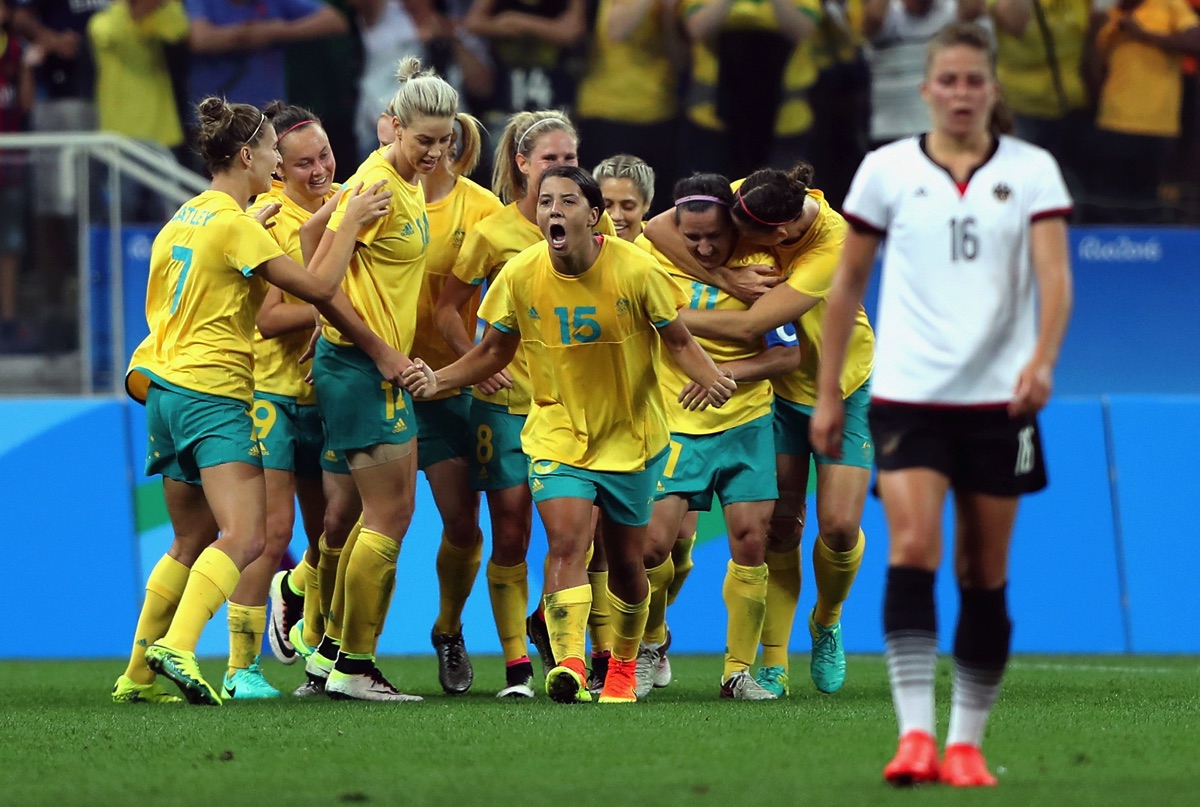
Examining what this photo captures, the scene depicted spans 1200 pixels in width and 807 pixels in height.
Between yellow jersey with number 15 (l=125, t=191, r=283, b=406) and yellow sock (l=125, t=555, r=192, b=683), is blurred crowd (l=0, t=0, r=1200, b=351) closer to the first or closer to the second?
yellow jersey with number 15 (l=125, t=191, r=283, b=406)

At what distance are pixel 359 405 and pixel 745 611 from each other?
1747 millimetres

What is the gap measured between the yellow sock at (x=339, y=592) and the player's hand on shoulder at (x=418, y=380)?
0.78 m

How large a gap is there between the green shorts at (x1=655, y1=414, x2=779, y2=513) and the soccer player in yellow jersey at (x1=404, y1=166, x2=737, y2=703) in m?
0.46

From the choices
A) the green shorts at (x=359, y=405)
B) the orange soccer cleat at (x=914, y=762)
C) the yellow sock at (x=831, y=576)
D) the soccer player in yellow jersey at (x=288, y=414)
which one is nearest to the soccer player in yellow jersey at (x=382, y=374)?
the green shorts at (x=359, y=405)

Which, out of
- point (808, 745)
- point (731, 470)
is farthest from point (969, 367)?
point (731, 470)

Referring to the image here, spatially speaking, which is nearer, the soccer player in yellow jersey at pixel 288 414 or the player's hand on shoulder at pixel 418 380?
the player's hand on shoulder at pixel 418 380

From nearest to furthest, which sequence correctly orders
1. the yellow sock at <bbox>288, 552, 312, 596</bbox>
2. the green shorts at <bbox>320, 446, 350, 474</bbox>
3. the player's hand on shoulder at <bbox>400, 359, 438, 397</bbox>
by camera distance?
the player's hand on shoulder at <bbox>400, 359, 438, 397</bbox> < the green shorts at <bbox>320, 446, 350, 474</bbox> < the yellow sock at <bbox>288, 552, 312, 596</bbox>

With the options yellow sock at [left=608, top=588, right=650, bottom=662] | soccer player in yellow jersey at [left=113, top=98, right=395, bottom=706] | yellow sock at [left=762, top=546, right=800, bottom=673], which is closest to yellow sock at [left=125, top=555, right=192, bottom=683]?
soccer player in yellow jersey at [left=113, top=98, right=395, bottom=706]

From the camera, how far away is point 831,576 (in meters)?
7.55

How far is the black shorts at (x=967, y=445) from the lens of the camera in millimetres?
4562

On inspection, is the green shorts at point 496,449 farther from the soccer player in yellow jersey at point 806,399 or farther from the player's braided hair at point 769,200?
the player's braided hair at point 769,200

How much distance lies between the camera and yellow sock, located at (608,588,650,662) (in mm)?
6867

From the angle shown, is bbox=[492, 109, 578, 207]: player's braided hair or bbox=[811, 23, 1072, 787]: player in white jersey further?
bbox=[492, 109, 578, 207]: player's braided hair

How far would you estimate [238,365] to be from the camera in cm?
682
